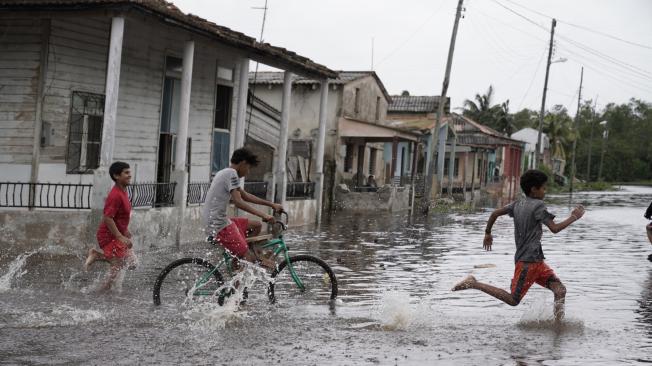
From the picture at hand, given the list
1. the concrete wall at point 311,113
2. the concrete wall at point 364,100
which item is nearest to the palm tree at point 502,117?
the concrete wall at point 364,100

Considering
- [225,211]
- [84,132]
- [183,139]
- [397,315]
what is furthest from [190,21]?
[397,315]

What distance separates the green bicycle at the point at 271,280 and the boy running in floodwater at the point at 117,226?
2.10ft

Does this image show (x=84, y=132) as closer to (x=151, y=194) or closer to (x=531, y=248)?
(x=151, y=194)

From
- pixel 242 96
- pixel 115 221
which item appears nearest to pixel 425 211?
pixel 242 96

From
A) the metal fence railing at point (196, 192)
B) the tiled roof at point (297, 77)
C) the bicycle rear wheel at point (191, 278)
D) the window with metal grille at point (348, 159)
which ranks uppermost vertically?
the tiled roof at point (297, 77)

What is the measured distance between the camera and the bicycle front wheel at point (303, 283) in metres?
9.52

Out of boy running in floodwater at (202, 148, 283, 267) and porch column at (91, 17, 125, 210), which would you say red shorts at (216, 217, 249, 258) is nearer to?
boy running in floodwater at (202, 148, 283, 267)

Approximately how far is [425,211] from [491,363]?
25.6 metres

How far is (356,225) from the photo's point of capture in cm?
2505

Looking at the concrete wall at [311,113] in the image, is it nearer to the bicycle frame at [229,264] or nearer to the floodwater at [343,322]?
the floodwater at [343,322]

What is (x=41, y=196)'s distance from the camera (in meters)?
15.4

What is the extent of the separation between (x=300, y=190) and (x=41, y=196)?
10.3 meters

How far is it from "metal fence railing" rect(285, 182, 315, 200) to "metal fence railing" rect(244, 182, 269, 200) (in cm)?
164

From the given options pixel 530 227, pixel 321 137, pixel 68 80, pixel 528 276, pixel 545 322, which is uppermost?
pixel 68 80
